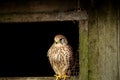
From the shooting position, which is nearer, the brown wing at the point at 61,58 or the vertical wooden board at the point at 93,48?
the vertical wooden board at the point at 93,48

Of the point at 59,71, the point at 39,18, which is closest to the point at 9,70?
the point at 59,71

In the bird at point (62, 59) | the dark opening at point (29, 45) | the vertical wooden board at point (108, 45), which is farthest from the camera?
the dark opening at point (29, 45)

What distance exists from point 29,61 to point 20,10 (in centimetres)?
179

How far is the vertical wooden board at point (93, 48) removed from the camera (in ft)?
10.1

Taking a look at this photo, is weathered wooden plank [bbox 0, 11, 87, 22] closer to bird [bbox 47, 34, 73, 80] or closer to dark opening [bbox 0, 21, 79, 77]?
bird [bbox 47, 34, 73, 80]

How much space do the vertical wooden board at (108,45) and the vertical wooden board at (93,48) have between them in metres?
0.03

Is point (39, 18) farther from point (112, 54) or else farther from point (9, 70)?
point (9, 70)

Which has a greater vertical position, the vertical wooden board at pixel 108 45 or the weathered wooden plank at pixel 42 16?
the weathered wooden plank at pixel 42 16

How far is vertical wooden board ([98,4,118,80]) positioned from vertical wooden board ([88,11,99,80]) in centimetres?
3

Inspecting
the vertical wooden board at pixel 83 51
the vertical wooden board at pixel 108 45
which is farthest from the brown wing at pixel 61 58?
the vertical wooden board at pixel 108 45

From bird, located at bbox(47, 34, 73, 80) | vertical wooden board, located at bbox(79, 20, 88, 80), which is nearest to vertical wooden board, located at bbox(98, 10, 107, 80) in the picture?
vertical wooden board, located at bbox(79, 20, 88, 80)

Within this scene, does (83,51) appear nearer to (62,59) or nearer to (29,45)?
(62,59)

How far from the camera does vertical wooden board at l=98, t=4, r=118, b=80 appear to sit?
3.04 meters

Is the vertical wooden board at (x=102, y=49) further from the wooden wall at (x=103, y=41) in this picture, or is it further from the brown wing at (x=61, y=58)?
the brown wing at (x=61, y=58)
